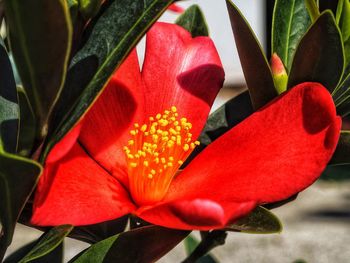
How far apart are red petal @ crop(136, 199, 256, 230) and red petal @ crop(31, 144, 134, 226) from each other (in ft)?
0.23

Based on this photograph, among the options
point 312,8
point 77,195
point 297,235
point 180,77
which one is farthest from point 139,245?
point 297,235

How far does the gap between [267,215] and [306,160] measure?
2.4 inches

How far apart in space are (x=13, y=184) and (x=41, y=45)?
118 millimetres

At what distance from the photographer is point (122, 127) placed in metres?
0.76

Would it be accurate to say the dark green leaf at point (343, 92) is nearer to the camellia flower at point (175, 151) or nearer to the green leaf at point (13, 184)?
the camellia flower at point (175, 151)

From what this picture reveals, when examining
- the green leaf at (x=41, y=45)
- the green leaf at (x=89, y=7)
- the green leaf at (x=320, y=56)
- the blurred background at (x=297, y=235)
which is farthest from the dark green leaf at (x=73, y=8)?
the blurred background at (x=297, y=235)

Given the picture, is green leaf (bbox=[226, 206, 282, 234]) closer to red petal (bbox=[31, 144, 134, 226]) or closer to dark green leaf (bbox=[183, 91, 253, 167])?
red petal (bbox=[31, 144, 134, 226])

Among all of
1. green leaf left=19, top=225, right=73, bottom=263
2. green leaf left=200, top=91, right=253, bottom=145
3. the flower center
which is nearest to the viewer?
green leaf left=19, top=225, right=73, bottom=263

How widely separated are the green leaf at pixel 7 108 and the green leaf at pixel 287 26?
294mm

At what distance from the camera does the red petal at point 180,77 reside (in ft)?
2.57

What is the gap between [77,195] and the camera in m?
0.67

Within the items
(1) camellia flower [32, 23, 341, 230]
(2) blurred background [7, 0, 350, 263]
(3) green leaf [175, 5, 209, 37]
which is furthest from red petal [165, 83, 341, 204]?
(2) blurred background [7, 0, 350, 263]

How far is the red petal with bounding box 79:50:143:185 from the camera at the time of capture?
2.35 ft

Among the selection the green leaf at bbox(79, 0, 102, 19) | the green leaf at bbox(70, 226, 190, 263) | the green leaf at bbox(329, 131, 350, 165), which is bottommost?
the green leaf at bbox(70, 226, 190, 263)
